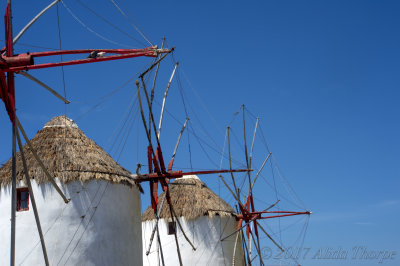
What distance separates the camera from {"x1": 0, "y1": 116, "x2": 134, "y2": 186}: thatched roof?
61.0 feet

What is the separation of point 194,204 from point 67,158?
10.2 meters

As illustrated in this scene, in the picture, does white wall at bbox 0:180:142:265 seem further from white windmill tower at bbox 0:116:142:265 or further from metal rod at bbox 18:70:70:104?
metal rod at bbox 18:70:70:104

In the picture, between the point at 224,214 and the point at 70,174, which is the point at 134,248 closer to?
the point at 70,174

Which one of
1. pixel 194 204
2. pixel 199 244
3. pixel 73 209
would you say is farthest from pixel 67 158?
pixel 199 244

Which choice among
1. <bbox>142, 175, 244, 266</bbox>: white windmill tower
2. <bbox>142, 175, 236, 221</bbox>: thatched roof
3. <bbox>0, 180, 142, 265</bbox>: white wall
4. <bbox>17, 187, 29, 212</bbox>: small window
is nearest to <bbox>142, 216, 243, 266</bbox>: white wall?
<bbox>142, 175, 244, 266</bbox>: white windmill tower

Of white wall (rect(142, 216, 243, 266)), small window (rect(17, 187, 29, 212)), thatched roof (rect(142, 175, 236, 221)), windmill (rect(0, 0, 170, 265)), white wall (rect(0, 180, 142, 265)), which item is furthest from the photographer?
thatched roof (rect(142, 175, 236, 221))

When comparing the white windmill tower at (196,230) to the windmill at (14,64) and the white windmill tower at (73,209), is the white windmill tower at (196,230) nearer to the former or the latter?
the white windmill tower at (73,209)

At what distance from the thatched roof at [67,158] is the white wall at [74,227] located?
327 millimetres

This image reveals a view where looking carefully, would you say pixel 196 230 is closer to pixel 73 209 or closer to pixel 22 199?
pixel 73 209

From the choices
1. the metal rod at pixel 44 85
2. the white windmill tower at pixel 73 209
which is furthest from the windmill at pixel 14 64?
the white windmill tower at pixel 73 209

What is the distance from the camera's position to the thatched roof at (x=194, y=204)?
2753cm

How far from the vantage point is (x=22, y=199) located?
60.3ft

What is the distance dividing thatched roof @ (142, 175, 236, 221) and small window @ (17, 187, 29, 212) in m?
10.1

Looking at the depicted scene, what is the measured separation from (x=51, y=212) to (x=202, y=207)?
1113 cm
